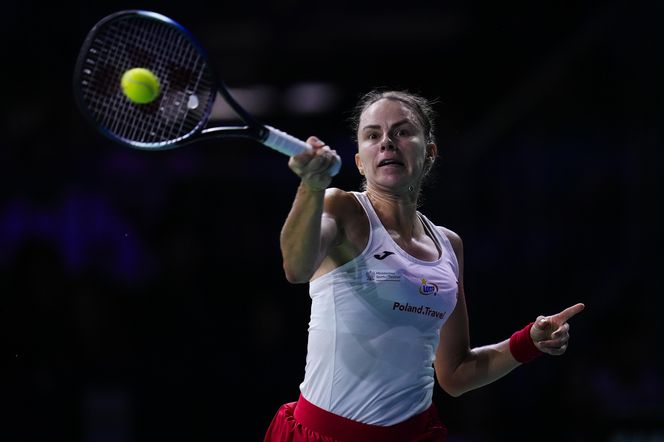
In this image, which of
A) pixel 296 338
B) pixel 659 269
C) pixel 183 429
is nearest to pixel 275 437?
pixel 183 429

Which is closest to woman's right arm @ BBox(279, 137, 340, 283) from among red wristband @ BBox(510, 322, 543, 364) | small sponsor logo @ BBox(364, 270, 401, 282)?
small sponsor logo @ BBox(364, 270, 401, 282)

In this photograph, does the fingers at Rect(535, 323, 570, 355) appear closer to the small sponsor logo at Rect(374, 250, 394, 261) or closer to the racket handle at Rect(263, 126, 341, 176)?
the small sponsor logo at Rect(374, 250, 394, 261)

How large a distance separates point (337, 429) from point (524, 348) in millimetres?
903

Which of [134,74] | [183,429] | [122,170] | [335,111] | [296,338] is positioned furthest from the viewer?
[335,111]

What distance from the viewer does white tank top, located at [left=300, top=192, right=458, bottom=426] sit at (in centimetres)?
338

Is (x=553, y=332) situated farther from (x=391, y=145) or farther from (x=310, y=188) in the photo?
(x=310, y=188)

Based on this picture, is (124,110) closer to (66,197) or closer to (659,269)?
(66,197)

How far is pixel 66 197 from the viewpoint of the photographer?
21.9ft

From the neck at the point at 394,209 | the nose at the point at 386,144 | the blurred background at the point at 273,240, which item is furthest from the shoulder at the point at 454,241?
the blurred background at the point at 273,240

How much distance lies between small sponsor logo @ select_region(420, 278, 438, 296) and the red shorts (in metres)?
0.47

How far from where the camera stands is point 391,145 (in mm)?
3580

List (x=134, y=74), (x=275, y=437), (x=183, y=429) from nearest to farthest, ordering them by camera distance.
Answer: (x=134, y=74), (x=275, y=437), (x=183, y=429)

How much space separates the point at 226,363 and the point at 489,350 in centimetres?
246

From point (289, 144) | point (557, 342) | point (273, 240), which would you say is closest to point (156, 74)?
point (289, 144)
